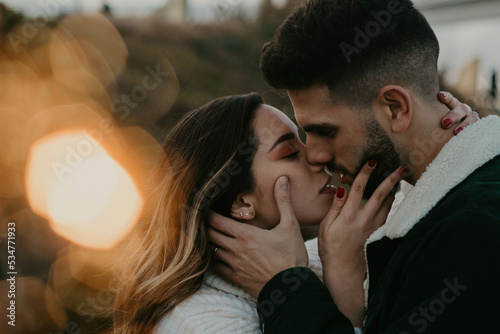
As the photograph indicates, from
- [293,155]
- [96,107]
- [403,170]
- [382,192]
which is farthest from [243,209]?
[96,107]

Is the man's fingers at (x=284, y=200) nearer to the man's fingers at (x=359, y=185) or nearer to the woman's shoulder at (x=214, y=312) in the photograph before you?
the man's fingers at (x=359, y=185)

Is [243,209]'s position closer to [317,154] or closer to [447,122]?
[317,154]

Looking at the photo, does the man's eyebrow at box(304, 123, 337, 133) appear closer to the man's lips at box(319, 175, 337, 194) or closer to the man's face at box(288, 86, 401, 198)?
the man's face at box(288, 86, 401, 198)

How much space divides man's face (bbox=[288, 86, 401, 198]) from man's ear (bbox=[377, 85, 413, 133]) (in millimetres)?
64

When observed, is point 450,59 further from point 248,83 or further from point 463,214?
point 463,214

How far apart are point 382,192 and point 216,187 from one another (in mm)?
840

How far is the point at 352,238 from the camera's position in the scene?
227cm

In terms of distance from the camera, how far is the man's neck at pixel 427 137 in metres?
2.11

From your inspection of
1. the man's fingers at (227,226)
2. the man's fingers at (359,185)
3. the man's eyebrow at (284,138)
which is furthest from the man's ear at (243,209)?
the man's fingers at (359,185)

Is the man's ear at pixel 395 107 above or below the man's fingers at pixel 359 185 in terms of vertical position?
above

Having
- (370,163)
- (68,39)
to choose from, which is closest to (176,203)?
(370,163)

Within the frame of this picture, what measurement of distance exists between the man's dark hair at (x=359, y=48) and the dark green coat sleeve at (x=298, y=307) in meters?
0.88

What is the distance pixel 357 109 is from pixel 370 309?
917 millimetres

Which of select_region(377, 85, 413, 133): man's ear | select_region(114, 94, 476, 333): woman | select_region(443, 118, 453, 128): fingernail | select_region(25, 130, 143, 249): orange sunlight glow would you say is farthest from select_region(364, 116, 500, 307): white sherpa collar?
select_region(25, 130, 143, 249): orange sunlight glow
